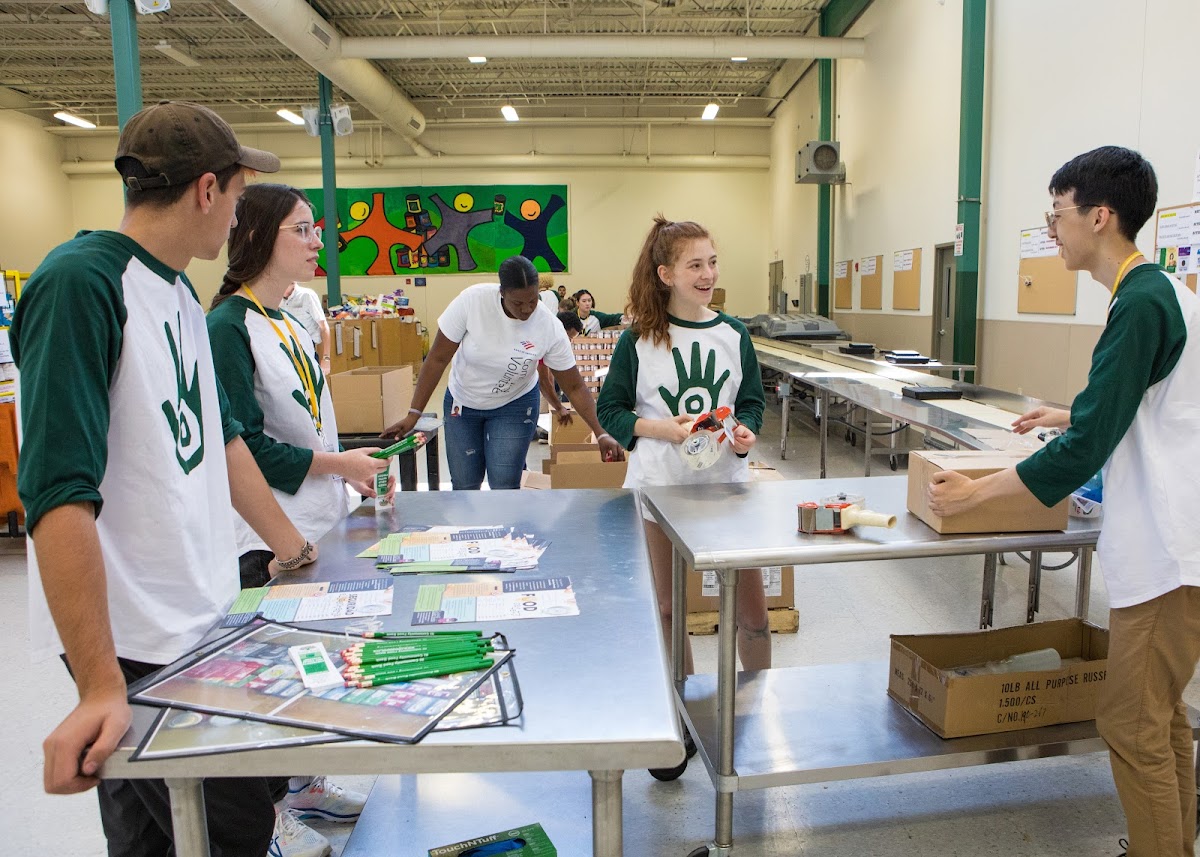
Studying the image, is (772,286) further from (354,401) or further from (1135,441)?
(1135,441)

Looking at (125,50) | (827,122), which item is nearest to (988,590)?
(125,50)

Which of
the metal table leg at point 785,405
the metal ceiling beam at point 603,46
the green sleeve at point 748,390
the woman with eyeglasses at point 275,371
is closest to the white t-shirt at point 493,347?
the green sleeve at point 748,390

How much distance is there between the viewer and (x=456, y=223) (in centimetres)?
1561

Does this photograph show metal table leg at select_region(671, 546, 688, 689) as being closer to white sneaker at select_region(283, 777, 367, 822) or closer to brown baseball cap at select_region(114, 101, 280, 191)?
white sneaker at select_region(283, 777, 367, 822)

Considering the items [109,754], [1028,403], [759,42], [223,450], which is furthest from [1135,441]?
[759,42]

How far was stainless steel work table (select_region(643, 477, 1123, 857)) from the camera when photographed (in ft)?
5.85

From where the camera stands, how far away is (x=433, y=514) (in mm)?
2086

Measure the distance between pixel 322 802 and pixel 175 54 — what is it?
11.5 m

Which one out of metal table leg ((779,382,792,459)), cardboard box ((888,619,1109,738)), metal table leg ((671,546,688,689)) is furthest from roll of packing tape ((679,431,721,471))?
metal table leg ((779,382,792,459))

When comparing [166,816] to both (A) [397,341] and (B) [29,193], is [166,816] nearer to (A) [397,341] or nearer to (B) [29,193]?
(A) [397,341]

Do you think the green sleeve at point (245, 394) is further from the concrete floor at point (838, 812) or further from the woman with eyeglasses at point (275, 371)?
the concrete floor at point (838, 812)

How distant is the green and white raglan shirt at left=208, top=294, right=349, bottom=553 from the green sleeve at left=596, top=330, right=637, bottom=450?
2.43ft

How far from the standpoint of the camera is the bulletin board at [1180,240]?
4105mm

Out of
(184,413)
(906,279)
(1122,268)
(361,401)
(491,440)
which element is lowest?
(491,440)
